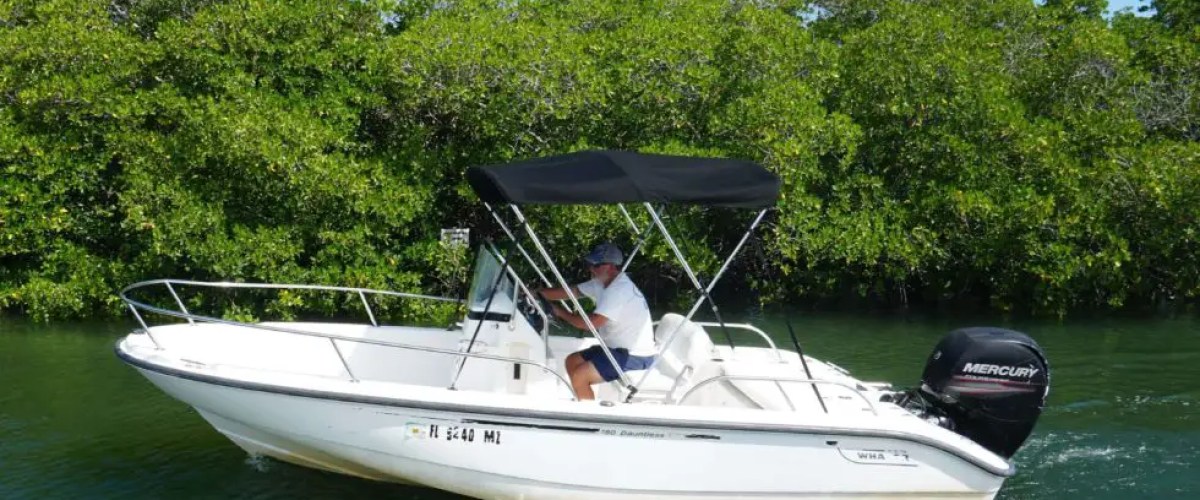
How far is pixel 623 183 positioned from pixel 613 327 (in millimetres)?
1073

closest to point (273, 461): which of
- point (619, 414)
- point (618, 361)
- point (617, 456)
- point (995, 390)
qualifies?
point (618, 361)

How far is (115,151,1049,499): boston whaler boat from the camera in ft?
19.5

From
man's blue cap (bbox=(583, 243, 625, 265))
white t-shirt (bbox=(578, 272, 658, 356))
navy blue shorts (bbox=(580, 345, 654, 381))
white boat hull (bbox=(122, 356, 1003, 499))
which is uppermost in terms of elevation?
man's blue cap (bbox=(583, 243, 625, 265))

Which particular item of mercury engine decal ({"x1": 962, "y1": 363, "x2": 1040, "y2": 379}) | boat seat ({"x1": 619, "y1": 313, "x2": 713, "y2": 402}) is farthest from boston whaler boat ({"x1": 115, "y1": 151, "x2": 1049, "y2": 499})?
boat seat ({"x1": 619, "y1": 313, "x2": 713, "y2": 402})

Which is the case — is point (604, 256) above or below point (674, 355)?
above

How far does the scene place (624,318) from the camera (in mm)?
6559

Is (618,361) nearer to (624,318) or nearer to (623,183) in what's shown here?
(624,318)

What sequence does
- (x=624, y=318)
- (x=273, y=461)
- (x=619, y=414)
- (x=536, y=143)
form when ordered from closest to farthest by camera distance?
(x=619, y=414) < (x=624, y=318) < (x=273, y=461) < (x=536, y=143)

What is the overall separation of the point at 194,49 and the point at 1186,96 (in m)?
15.5

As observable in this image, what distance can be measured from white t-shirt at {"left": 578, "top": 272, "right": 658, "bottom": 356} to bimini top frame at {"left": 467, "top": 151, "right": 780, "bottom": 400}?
24 centimetres

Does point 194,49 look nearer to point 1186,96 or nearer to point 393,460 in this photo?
point 393,460

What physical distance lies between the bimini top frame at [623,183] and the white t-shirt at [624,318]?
0.24 m

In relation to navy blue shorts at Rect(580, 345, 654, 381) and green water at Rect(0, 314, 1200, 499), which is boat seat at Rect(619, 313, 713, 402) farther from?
green water at Rect(0, 314, 1200, 499)

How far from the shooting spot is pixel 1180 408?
9.11m
